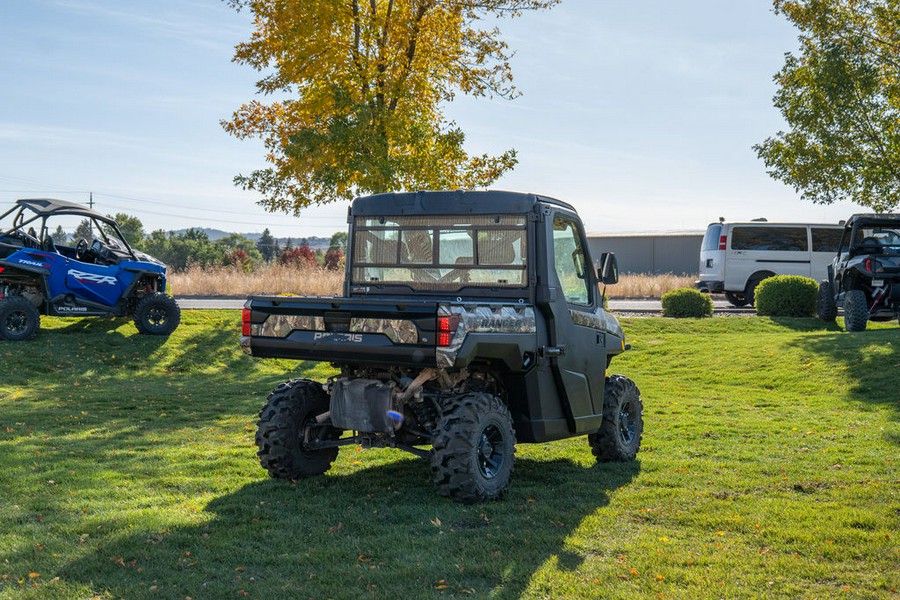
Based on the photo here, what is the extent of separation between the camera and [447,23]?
66.3 ft

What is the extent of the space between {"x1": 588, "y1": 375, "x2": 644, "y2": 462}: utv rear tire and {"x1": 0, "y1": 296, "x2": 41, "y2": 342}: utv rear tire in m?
11.9

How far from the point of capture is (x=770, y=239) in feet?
86.5

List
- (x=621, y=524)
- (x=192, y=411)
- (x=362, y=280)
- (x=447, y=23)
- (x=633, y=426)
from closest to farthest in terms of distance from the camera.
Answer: (x=621, y=524) < (x=362, y=280) < (x=633, y=426) < (x=192, y=411) < (x=447, y=23)

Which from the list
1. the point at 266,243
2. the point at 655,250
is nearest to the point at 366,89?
the point at 655,250

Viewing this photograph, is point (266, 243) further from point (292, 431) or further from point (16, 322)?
point (292, 431)

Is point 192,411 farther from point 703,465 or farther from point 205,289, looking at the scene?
point 205,289

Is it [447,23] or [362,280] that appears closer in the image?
[362,280]

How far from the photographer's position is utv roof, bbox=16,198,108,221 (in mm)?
17719

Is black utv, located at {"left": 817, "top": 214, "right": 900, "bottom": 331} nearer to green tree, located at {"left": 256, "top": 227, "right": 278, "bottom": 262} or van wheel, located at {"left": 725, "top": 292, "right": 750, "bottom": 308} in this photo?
van wheel, located at {"left": 725, "top": 292, "right": 750, "bottom": 308}

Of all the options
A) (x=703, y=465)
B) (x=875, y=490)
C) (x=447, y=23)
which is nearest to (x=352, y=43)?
(x=447, y=23)

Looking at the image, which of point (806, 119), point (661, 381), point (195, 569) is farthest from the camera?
point (806, 119)

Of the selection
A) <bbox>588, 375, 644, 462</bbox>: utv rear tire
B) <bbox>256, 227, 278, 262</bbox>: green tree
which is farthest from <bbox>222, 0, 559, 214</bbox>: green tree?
<bbox>256, 227, 278, 262</bbox>: green tree

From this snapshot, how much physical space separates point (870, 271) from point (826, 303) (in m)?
3.08

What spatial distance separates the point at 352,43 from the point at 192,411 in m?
9.99
